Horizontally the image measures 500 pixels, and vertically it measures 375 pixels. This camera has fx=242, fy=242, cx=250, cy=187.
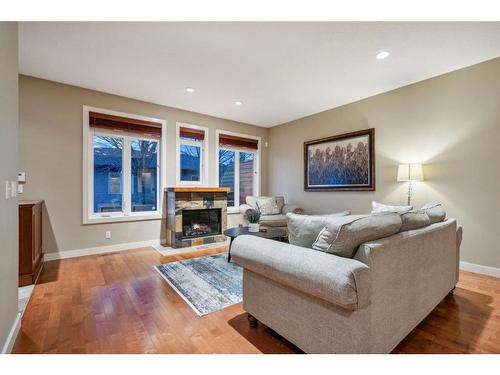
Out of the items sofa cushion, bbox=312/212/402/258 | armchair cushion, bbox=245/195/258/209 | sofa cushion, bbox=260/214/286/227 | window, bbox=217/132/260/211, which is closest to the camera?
sofa cushion, bbox=312/212/402/258

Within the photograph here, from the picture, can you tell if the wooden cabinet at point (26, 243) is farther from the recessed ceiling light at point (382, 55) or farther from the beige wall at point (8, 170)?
the recessed ceiling light at point (382, 55)

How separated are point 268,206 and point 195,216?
4.77ft

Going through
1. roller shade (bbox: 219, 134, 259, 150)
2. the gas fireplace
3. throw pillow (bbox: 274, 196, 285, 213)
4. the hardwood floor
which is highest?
roller shade (bbox: 219, 134, 259, 150)

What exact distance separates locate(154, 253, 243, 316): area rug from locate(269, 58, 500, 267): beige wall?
2.51m

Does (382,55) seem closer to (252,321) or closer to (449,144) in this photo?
(449,144)

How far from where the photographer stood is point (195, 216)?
4457 mm

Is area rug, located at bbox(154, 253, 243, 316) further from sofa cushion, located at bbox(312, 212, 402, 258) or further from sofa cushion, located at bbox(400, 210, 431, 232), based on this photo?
sofa cushion, located at bbox(400, 210, 431, 232)

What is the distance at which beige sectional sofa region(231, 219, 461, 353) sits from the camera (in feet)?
3.93

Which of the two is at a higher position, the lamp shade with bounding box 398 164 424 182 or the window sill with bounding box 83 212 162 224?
the lamp shade with bounding box 398 164 424 182

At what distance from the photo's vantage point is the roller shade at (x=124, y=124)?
147 inches

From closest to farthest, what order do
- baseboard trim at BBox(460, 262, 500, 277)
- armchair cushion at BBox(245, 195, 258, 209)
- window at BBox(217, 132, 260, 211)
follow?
baseboard trim at BBox(460, 262, 500, 277) < armchair cushion at BBox(245, 195, 258, 209) < window at BBox(217, 132, 260, 211)

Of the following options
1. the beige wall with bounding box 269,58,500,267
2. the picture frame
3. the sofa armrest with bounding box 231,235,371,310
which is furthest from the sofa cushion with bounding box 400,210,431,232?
the picture frame

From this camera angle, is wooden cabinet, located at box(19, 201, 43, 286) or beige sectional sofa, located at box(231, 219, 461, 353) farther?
wooden cabinet, located at box(19, 201, 43, 286)
